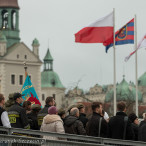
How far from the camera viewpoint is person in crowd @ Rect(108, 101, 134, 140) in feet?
51.8

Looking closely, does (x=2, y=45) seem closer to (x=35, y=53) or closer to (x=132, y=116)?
(x=35, y=53)

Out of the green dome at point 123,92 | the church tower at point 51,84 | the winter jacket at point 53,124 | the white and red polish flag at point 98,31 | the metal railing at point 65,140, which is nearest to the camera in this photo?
the metal railing at point 65,140

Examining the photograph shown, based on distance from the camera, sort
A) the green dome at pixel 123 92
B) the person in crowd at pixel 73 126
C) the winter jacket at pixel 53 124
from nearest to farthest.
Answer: the winter jacket at pixel 53 124 < the person in crowd at pixel 73 126 < the green dome at pixel 123 92

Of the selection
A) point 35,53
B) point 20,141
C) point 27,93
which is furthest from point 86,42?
point 35,53

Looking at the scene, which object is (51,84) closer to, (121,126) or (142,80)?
(142,80)

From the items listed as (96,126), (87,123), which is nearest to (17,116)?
(87,123)

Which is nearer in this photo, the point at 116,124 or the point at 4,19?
the point at 116,124

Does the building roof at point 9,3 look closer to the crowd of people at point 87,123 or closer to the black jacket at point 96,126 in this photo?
the crowd of people at point 87,123

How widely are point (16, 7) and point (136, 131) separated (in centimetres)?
10416

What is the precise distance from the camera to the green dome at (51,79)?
158m

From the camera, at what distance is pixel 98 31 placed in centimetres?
3030

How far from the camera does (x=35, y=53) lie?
128 meters

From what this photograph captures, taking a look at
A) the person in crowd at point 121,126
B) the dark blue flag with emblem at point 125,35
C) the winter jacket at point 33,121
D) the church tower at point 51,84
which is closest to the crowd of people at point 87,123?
the person in crowd at point 121,126

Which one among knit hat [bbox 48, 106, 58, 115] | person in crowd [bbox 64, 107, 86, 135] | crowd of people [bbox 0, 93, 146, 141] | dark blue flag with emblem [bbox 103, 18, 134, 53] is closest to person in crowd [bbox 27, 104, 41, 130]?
crowd of people [bbox 0, 93, 146, 141]
